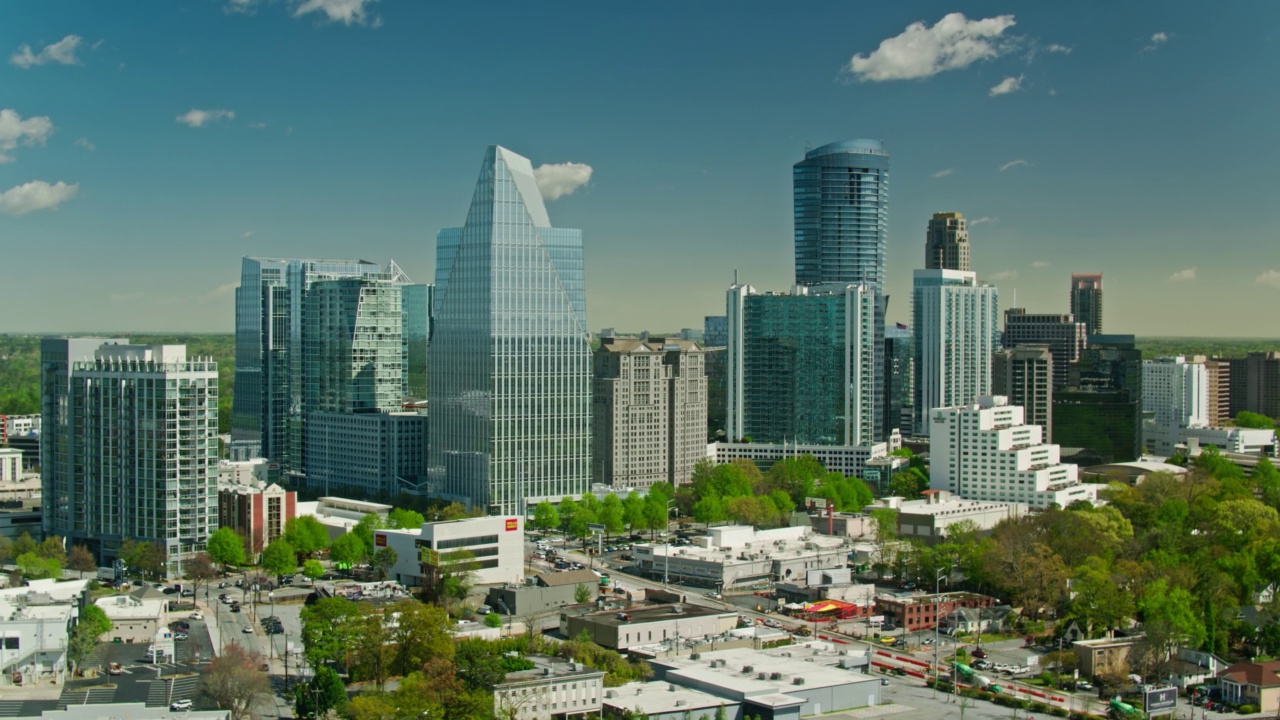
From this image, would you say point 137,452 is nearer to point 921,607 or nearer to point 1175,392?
point 921,607

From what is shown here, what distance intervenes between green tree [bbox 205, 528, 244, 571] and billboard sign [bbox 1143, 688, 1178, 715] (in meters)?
42.0

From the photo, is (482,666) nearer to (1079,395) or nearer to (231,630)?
(231,630)

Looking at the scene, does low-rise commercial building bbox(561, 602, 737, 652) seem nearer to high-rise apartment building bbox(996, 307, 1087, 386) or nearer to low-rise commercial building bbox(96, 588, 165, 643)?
low-rise commercial building bbox(96, 588, 165, 643)

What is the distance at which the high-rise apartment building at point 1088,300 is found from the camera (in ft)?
634

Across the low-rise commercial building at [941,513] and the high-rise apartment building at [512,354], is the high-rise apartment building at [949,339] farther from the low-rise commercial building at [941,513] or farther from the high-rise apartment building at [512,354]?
the high-rise apartment building at [512,354]

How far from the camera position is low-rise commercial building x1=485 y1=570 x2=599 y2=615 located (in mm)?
62659

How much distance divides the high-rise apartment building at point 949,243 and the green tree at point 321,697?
459 ft

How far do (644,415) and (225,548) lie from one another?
38.7 m

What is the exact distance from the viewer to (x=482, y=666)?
148ft

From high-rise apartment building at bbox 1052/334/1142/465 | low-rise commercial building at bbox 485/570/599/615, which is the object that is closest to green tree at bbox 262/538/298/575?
low-rise commercial building at bbox 485/570/599/615

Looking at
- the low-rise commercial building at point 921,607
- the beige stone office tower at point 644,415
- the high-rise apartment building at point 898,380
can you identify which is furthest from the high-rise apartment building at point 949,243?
the low-rise commercial building at point 921,607

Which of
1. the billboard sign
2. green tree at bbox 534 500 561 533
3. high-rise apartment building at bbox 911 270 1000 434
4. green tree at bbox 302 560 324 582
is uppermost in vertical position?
high-rise apartment building at bbox 911 270 1000 434

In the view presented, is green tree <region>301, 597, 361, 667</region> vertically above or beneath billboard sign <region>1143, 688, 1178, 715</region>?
above

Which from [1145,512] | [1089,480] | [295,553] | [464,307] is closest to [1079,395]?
[1089,480]
